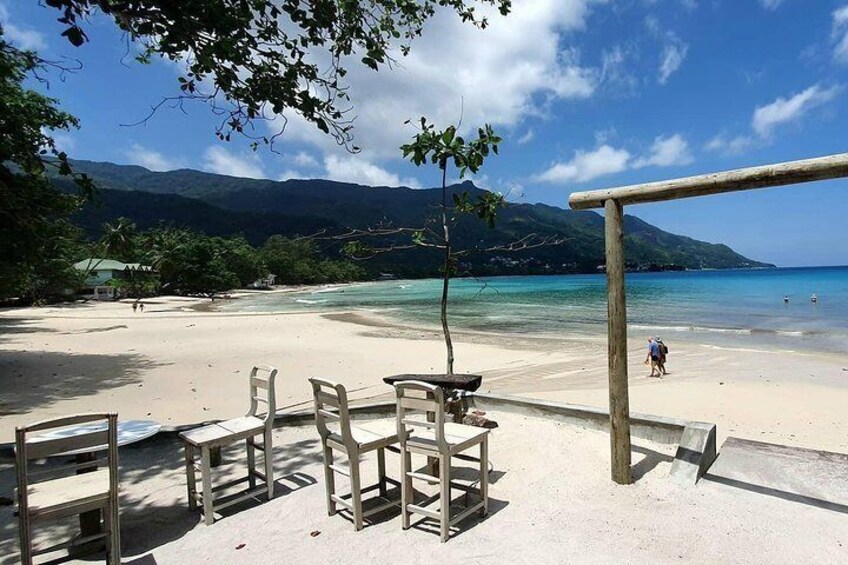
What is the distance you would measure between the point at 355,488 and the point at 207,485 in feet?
3.48

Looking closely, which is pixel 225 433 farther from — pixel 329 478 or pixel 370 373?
pixel 370 373

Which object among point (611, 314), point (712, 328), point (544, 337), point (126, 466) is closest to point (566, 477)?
point (611, 314)

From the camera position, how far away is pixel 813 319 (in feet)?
83.1

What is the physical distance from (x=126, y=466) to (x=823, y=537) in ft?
18.4

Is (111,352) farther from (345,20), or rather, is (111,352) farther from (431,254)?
(431,254)

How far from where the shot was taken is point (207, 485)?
3.26 meters

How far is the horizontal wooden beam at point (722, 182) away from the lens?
3133 mm

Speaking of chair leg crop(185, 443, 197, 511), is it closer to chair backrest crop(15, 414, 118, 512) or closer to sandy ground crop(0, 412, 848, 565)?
sandy ground crop(0, 412, 848, 565)

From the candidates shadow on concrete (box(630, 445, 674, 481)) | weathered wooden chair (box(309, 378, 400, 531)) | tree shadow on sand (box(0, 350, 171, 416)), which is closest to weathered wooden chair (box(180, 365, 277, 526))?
weathered wooden chair (box(309, 378, 400, 531))

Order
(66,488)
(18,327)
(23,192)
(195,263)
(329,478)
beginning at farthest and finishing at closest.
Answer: (195,263)
(18,327)
(23,192)
(329,478)
(66,488)

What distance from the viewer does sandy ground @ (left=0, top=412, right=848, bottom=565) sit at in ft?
9.27

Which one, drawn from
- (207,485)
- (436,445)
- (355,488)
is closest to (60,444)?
(207,485)

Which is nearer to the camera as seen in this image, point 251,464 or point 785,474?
point 785,474

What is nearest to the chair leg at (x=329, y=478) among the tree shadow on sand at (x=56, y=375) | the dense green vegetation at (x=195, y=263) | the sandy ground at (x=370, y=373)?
the sandy ground at (x=370, y=373)
